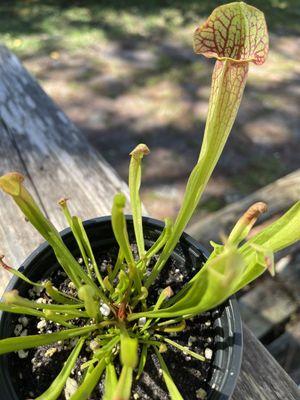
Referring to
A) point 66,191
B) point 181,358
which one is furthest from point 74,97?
point 181,358

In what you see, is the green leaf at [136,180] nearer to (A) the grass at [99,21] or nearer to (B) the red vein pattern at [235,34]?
(B) the red vein pattern at [235,34]

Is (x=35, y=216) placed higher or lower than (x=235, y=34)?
lower

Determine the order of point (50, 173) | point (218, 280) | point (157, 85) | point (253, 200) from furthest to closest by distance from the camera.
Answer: point (157, 85) < point (253, 200) < point (50, 173) < point (218, 280)

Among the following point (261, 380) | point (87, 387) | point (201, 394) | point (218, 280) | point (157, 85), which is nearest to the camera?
point (218, 280)

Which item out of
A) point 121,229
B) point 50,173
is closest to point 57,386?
point 121,229

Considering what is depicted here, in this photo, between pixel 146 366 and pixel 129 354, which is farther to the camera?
pixel 146 366

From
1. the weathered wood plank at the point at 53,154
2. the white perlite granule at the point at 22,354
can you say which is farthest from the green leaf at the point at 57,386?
the weathered wood plank at the point at 53,154

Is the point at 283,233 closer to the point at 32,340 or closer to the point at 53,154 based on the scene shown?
the point at 32,340
